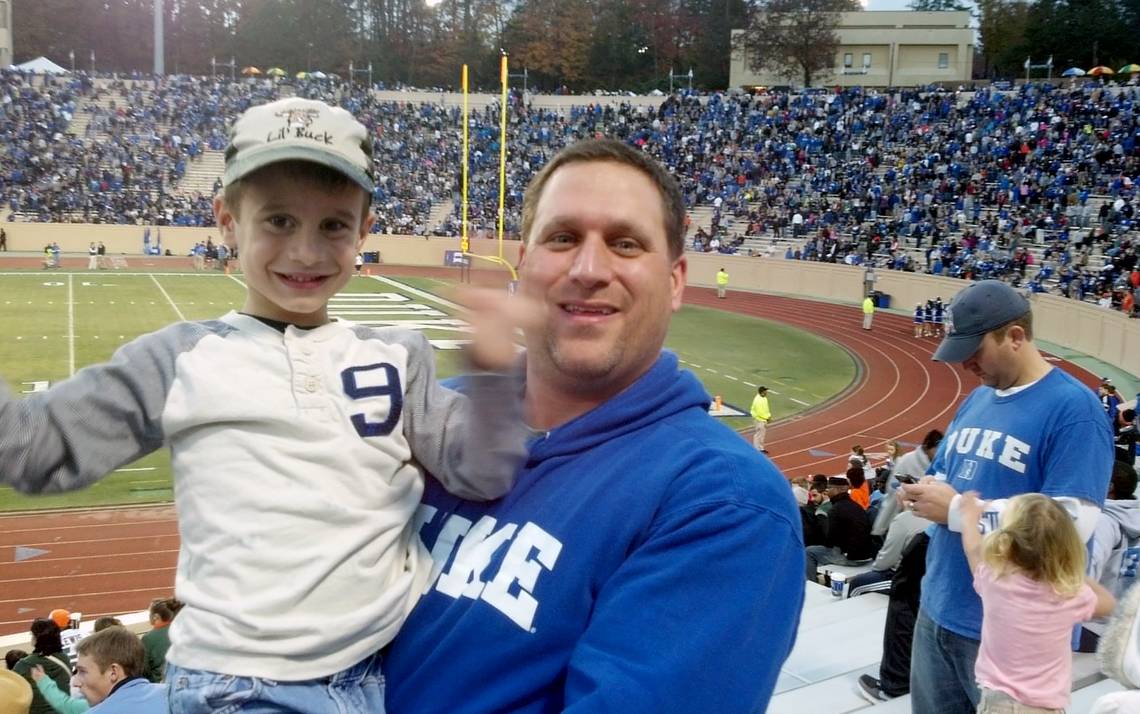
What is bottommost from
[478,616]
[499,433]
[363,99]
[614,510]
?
[478,616]

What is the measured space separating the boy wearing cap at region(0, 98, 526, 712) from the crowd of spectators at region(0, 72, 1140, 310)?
2264 centimetres

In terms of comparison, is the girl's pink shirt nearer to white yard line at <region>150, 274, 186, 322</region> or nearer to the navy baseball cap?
the navy baseball cap

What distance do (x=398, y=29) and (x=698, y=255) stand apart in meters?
42.1

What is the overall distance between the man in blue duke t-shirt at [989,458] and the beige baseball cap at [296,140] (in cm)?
224

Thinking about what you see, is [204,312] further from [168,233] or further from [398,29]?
[398,29]

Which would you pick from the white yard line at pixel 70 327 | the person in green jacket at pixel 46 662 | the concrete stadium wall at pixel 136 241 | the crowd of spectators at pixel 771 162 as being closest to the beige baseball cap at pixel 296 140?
the person in green jacket at pixel 46 662

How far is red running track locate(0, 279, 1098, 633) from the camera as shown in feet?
29.7

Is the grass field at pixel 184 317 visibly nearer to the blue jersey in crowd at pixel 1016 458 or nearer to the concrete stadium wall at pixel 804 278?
the concrete stadium wall at pixel 804 278

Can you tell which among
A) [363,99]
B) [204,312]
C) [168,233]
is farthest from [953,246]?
[363,99]

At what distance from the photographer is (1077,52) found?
170ft

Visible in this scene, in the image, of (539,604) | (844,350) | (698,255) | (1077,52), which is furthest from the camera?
(1077,52)

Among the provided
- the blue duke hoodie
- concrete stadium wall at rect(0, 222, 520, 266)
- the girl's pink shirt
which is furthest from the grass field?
the blue duke hoodie

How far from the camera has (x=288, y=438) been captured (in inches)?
65.0

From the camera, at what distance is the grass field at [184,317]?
15438 mm
